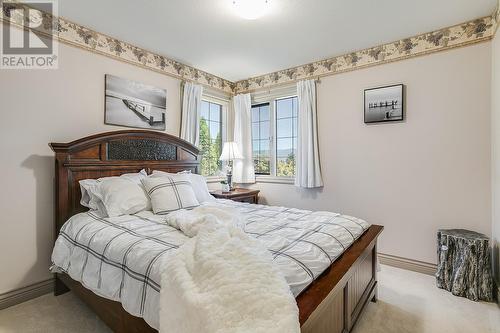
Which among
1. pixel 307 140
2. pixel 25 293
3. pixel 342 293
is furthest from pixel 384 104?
pixel 25 293

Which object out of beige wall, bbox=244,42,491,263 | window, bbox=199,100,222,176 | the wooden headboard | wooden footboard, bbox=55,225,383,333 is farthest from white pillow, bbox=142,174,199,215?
beige wall, bbox=244,42,491,263

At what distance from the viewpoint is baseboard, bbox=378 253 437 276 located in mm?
2708

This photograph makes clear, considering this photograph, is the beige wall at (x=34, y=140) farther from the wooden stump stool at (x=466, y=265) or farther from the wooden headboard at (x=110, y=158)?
the wooden stump stool at (x=466, y=265)

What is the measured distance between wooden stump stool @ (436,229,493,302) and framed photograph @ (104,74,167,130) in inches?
134

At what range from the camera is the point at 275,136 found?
159 inches

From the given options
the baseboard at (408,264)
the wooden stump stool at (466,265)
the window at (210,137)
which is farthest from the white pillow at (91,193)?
the wooden stump stool at (466,265)

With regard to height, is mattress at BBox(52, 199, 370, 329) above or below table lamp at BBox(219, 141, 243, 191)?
below

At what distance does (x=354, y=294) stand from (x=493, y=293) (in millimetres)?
1500

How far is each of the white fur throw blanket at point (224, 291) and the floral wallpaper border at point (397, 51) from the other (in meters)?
2.82

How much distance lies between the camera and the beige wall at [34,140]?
2.12 m

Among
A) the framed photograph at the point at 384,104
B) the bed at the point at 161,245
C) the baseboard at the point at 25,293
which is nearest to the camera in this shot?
the bed at the point at 161,245

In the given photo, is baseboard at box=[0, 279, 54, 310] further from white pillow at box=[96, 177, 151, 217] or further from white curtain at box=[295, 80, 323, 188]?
white curtain at box=[295, 80, 323, 188]

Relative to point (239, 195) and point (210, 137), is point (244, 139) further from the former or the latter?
point (239, 195)

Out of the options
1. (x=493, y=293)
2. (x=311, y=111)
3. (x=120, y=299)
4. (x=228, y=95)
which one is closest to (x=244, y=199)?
(x=311, y=111)
